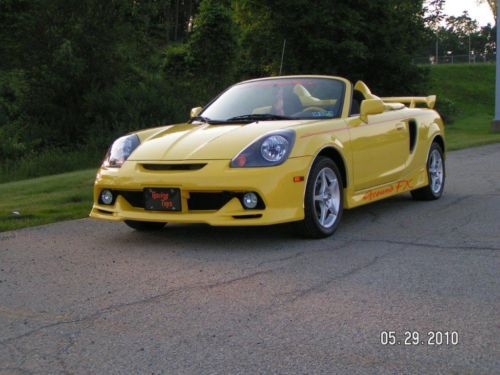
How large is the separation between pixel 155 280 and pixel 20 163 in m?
13.2

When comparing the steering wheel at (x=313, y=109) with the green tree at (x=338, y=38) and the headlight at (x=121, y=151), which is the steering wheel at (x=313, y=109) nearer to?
the headlight at (x=121, y=151)

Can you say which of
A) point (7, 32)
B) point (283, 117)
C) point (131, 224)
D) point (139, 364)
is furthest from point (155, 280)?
point (7, 32)

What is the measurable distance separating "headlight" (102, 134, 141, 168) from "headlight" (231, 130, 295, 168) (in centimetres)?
113

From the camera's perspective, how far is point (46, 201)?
877 centimetres

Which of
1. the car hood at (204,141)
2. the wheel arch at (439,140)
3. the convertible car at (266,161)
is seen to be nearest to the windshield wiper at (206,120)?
the convertible car at (266,161)

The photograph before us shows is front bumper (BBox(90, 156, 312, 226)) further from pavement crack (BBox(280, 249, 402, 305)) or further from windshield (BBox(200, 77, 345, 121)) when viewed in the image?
windshield (BBox(200, 77, 345, 121))

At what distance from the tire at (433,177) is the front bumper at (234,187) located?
2.79 meters

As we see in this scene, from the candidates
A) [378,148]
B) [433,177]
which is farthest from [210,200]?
[433,177]

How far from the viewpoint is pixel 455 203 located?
7.86m

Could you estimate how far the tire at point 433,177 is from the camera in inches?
319

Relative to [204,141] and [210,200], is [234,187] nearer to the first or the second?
[210,200]

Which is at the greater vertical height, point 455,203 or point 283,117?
point 283,117

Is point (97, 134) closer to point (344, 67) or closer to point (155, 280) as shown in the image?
point (344, 67)
